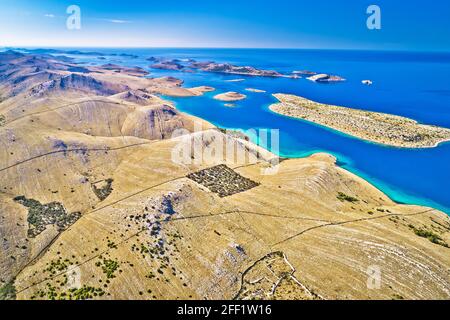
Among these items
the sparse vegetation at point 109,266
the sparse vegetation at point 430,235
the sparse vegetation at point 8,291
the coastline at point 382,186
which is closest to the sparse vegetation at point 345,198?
the sparse vegetation at point 430,235

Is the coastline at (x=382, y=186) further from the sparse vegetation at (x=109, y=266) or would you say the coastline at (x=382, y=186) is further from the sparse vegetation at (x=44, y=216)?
the sparse vegetation at (x=109, y=266)

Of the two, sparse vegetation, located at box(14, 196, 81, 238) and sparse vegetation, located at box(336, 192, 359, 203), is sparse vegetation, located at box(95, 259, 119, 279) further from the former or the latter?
sparse vegetation, located at box(336, 192, 359, 203)

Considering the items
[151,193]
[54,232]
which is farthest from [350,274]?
[54,232]

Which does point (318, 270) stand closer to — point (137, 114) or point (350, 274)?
point (350, 274)

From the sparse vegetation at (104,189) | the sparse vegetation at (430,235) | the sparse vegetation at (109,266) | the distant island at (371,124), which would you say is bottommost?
the sparse vegetation at (430,235)

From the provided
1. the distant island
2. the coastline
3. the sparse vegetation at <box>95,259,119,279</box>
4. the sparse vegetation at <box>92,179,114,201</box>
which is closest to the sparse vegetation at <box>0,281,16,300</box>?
the sparse vegetation at <box>95,259,119,279</box>

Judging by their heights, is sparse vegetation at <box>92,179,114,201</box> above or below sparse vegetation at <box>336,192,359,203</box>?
above
